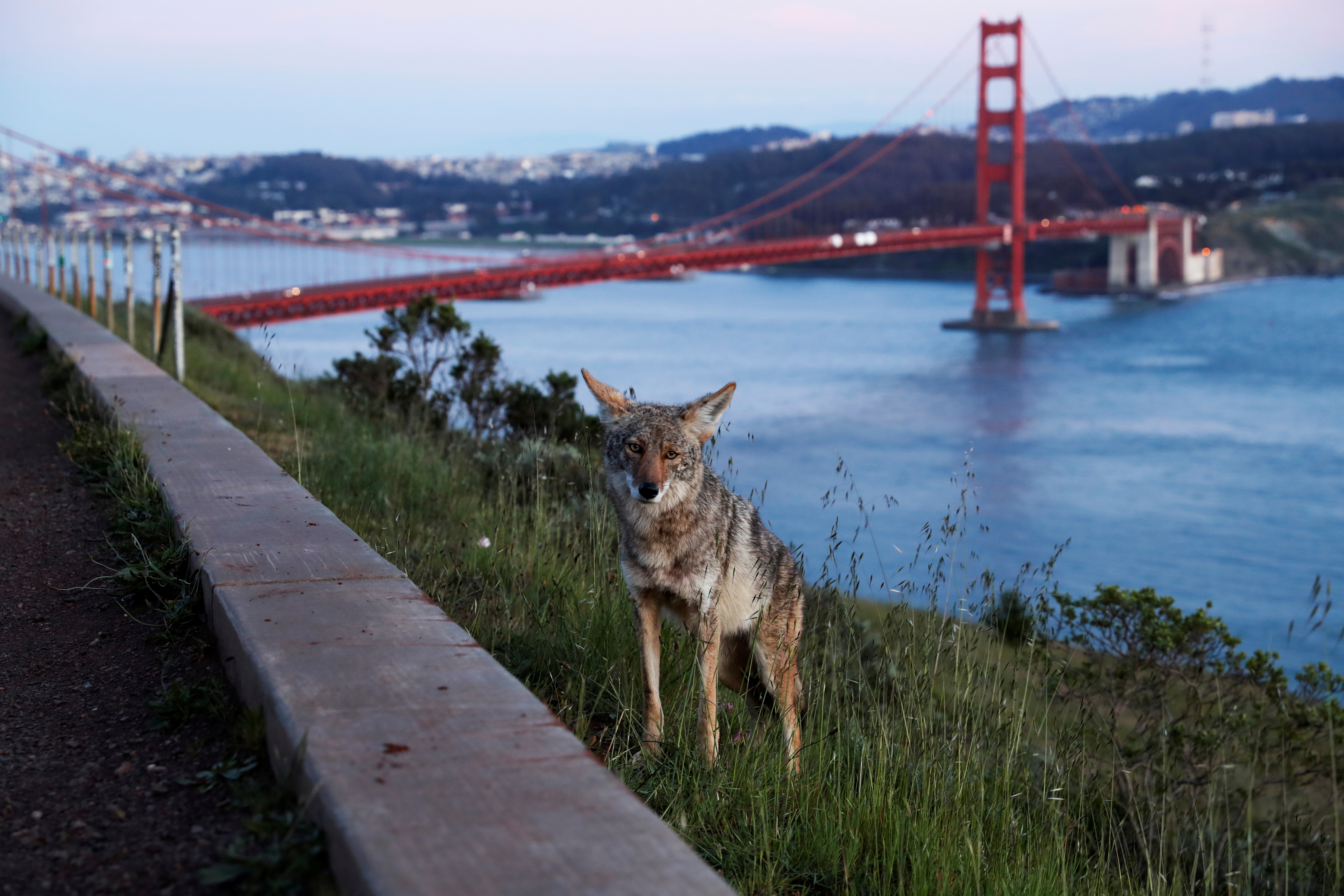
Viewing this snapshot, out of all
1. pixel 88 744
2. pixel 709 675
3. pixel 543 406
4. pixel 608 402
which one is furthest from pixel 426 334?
pixel 88 744

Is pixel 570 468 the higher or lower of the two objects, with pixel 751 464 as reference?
higher

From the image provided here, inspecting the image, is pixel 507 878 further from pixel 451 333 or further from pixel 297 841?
pixel 451 333

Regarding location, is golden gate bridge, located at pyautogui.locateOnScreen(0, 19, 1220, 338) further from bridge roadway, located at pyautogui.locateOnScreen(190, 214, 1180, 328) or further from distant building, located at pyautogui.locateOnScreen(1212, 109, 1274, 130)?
distant building, located at pyautogui.locateOnScreen(1212, 109, 1274, 130)

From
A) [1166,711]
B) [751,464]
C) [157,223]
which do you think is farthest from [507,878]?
[157,223]

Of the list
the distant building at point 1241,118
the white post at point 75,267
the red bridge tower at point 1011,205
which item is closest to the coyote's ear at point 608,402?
the white post at point 75,267

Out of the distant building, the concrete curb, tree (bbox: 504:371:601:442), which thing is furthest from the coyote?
the distant building

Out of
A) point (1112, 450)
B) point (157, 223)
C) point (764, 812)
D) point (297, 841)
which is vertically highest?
point (157, 223)
